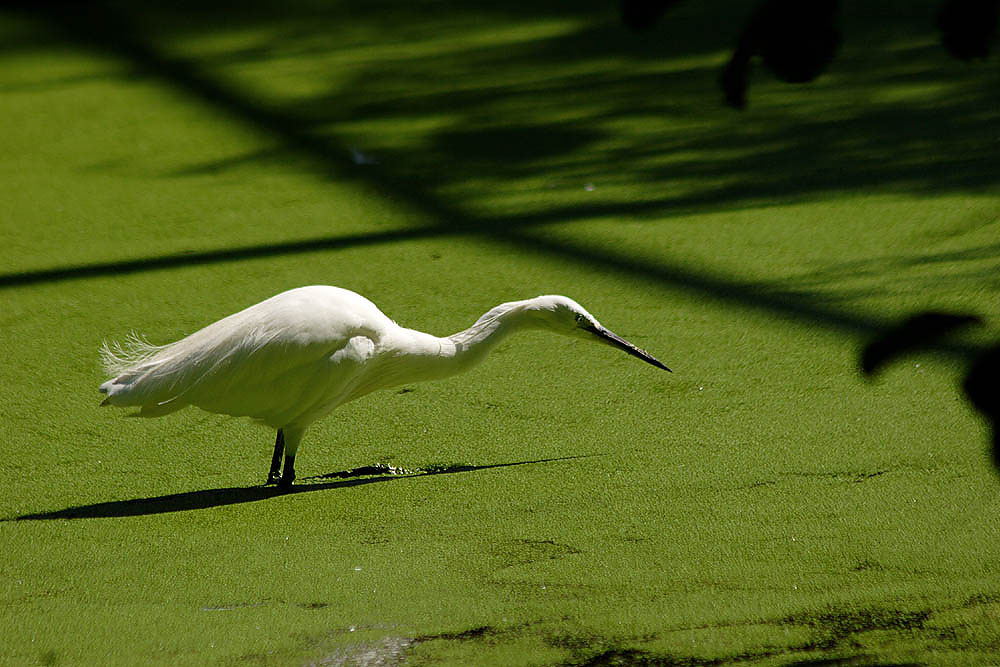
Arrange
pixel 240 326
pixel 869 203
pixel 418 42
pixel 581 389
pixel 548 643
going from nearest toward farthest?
pixel 548 643 < pixel 240 326 < pixel 581 389 < pixel 869 203 < pixel 418 42

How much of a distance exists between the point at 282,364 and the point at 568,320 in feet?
1.97

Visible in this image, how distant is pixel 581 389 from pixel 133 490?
1028 millimetres

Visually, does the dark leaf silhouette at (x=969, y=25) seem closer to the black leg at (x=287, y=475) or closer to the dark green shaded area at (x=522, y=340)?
the dark green shaded area at (x=522, y=340)

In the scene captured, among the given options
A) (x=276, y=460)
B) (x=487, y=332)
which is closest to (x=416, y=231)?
(x=487, y=332)

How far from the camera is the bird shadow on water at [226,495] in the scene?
238 cm

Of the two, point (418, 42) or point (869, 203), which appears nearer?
point (869, 203)

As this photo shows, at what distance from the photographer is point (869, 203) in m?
3.89

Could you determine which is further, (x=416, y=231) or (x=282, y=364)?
(x=416, y=231)

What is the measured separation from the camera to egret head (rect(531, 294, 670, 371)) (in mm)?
2580

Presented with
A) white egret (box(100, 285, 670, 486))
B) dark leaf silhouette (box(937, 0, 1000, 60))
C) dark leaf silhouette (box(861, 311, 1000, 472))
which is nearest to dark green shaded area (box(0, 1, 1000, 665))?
white egret (box(100, 285, 670, 486))

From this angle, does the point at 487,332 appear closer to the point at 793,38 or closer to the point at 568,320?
the point at 568,320

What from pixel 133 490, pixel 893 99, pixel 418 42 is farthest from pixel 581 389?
pixel 418 42

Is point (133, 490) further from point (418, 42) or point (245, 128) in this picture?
point (418, 42)

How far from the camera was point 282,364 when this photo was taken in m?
2.44
